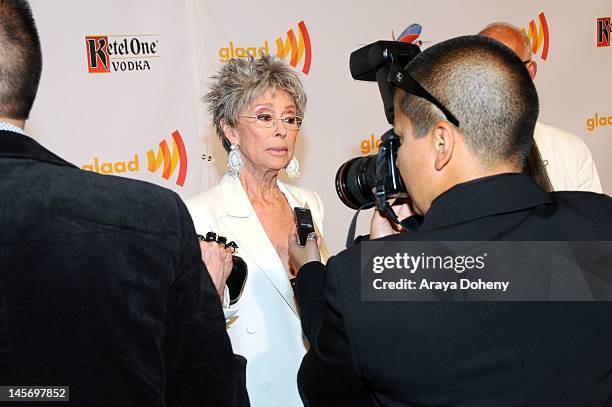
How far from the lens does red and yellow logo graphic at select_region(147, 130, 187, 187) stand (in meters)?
2.89

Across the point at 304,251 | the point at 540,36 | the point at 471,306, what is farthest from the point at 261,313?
the point at 540,36

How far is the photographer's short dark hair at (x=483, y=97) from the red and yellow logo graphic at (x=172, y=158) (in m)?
1.92

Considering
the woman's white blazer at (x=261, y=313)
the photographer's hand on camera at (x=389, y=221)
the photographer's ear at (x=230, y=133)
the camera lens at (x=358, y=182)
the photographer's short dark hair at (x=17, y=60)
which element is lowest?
the woman's white blazer at (x=261, y=313)

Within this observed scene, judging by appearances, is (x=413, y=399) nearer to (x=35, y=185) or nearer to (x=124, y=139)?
(x=35, y=185)

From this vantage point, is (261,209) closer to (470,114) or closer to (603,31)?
(470,114)

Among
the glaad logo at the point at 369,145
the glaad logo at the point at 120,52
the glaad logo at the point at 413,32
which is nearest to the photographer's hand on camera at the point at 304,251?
the glaad logo at the point at 120,52

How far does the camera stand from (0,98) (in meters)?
0.96

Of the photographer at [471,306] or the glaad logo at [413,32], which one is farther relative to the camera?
the glaad logo at [413,32]

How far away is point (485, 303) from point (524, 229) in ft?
0.42

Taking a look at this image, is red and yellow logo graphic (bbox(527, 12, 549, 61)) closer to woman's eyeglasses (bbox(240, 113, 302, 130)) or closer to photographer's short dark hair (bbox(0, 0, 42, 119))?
woman's eyeglasses (bbox(240, 113, 302, 130))

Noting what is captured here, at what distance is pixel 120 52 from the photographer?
9.24 feet

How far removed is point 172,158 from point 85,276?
2.03 m

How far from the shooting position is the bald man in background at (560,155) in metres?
2.36

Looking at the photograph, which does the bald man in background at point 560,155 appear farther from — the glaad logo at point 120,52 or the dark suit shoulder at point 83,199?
the dark suit shoulder at point 83,199
